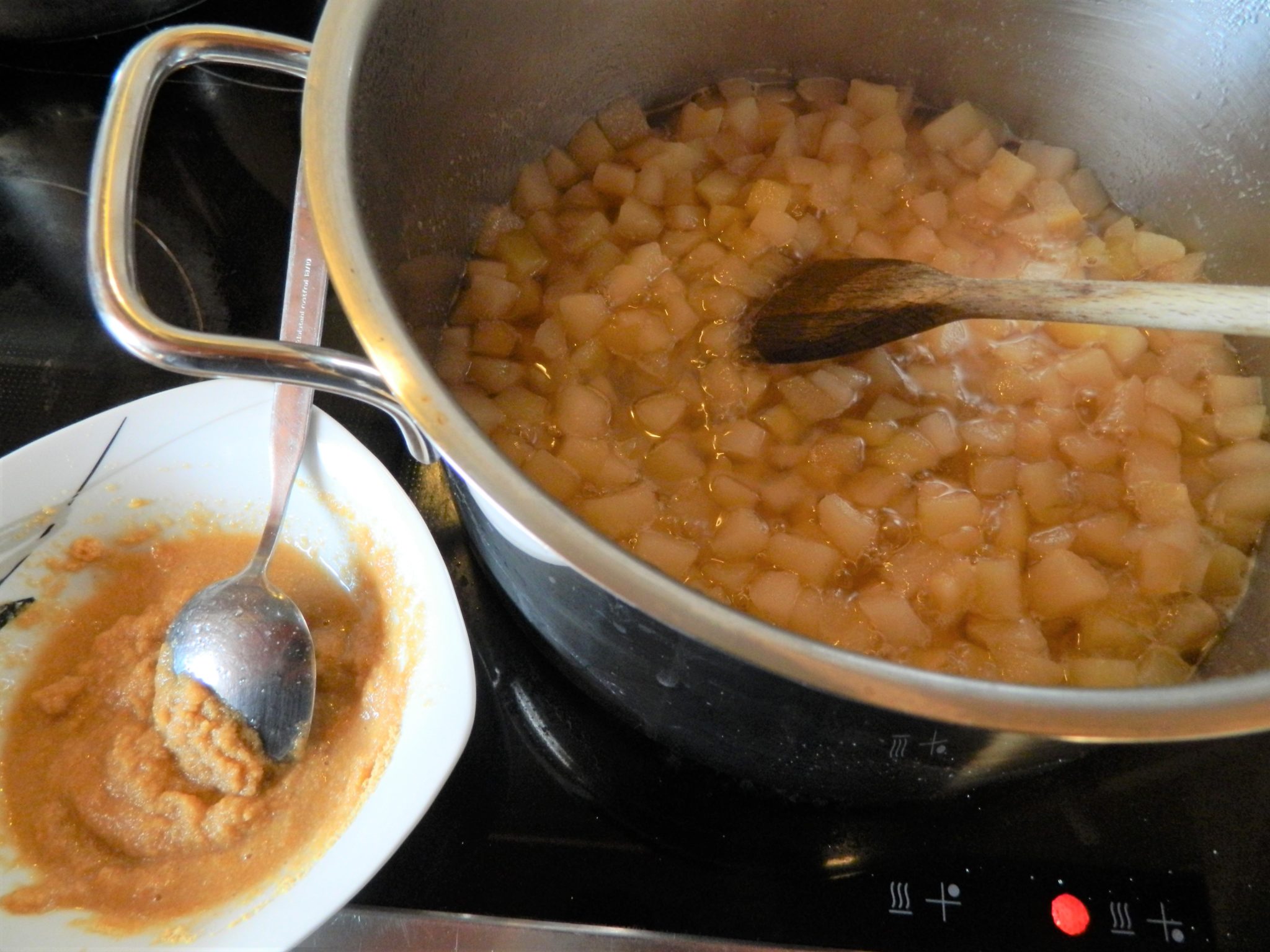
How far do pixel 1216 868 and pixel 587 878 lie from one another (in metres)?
0.62

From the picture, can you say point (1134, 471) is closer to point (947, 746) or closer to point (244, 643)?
point (947, 746)

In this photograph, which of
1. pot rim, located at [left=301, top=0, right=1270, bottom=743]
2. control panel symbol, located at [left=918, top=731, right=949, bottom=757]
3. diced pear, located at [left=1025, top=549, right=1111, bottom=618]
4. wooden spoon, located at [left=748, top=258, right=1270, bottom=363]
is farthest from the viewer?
diced pear, located at [left=1025, top=549, right=1111, bottom=618]

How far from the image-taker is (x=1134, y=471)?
1096 millimetres

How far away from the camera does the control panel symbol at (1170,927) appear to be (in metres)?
0.85

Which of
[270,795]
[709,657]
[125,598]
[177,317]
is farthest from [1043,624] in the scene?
[177,317]

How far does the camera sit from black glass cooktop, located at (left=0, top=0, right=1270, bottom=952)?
0.85m

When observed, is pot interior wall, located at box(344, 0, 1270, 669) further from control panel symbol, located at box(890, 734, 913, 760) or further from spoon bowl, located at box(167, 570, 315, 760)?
control panel symbol, located at box(890, 734, 913, 760)

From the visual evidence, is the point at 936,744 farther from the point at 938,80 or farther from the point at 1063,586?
the point at 938,80

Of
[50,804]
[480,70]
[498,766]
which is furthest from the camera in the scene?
[480,70]

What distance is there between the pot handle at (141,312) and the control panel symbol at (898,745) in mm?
442

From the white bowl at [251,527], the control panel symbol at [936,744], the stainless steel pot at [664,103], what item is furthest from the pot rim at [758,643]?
the white bowl at [251,527]

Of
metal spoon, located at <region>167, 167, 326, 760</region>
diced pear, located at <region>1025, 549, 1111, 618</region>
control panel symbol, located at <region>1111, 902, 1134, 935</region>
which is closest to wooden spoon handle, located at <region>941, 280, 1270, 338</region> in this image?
diced pear, located at <region>1025, 549, 1111, 618</region>

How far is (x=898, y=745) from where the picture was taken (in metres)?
0.74

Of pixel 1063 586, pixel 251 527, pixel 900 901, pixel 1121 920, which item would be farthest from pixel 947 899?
pixel 251 527
